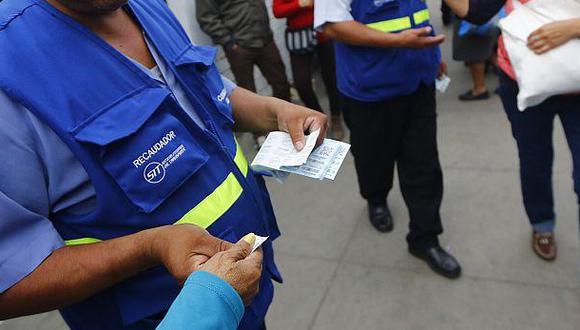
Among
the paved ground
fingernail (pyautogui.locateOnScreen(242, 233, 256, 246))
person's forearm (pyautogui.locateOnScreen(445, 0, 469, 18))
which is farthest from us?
the paved ground

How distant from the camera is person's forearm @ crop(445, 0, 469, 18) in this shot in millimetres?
2066

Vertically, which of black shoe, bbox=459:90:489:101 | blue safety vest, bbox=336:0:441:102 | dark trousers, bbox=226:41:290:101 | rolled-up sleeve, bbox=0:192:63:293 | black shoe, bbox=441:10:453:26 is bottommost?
black shoe, bbox=441:10:453:26

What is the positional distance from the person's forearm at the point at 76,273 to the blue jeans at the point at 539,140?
1776mm

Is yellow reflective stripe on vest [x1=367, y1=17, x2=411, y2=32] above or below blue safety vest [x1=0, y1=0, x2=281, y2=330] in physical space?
below

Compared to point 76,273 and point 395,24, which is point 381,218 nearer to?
point 395,24

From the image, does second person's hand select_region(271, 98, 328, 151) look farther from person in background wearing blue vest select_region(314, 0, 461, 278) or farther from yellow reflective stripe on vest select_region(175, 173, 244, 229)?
person in background wearing blue vest select_region(314, 0, 461, 278)

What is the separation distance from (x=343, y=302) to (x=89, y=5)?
2064 millimetres

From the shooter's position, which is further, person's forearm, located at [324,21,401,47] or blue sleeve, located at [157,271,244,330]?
person's forearm, located at [324,21,401,47]

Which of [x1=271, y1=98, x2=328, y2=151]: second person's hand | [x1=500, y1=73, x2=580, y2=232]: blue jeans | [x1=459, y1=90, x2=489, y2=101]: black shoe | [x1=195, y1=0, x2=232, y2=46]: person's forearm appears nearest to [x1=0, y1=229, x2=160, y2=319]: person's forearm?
[x1=271, y1=98, x2=328, y2=151]: second person's hand

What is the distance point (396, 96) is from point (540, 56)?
76 cm

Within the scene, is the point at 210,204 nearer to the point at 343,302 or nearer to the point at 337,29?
the point at 337,29

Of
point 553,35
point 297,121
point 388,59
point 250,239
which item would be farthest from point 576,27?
point 250,239

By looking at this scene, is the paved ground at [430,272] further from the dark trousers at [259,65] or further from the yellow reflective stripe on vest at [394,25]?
the yellow reflective stripe on vest at [394,25]

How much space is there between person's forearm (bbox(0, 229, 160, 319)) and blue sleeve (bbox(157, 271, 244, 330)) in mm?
208
